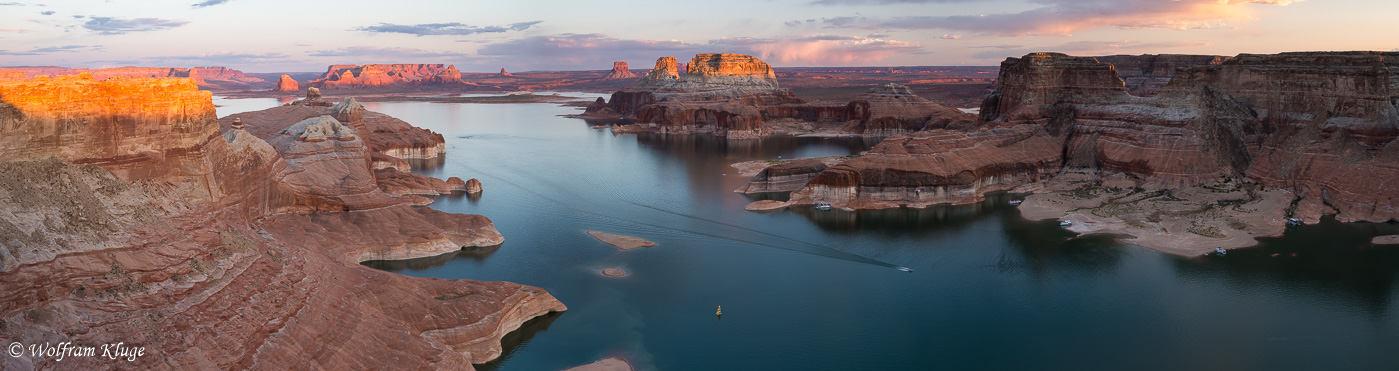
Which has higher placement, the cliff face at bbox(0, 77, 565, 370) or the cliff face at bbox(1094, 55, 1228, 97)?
the cliff face at bbox(1094, 55, 1228, 97)

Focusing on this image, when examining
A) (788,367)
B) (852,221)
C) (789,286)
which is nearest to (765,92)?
(852,221)

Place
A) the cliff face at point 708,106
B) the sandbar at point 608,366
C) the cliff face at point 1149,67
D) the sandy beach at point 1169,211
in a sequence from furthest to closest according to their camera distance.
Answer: the cliff face at point 708,106 < the cliff face at point 1149,67 < the sandy beach at point 1169,211 < the sandbar at point 608,366

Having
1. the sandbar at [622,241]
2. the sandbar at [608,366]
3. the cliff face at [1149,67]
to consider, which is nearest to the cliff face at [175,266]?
the sandbar at [608,366]

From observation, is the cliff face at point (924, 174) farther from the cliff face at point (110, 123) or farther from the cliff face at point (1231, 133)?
the cliff face at point (110, 123)

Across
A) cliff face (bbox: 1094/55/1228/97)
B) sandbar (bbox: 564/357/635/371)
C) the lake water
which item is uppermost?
cliff face (bbox: 1094/55/1228/97)

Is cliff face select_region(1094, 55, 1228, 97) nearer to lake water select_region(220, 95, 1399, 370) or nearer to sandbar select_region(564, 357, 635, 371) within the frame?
lake water select_region(220, 95, 1399, 370)

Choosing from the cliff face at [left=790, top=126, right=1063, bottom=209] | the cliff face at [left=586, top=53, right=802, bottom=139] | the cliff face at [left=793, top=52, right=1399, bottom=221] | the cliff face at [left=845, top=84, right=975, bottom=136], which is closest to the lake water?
the cliff face at [left=790, top=126, right=1063, bottom=209]
